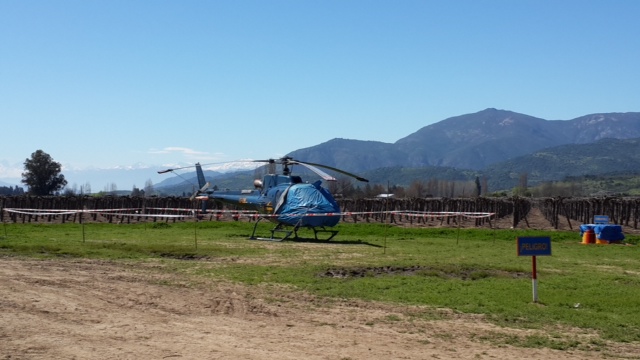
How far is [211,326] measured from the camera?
29.3ft

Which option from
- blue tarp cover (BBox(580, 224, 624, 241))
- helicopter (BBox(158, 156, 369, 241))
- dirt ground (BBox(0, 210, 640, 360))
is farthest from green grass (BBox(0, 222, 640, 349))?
blue tarp cover (BBox(580, 224, 624, 241))

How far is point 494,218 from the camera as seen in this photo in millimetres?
43094

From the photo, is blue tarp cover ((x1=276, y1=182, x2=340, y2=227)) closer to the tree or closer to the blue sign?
the blue sign

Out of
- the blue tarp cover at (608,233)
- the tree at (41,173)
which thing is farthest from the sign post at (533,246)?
the tree at (41,173)

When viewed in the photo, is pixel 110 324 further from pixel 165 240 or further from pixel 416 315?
pixel 165 240

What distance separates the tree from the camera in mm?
64750

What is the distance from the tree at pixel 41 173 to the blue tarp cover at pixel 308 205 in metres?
48.4

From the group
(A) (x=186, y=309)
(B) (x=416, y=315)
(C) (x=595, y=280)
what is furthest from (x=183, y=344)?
(C) (x=595, y=280)

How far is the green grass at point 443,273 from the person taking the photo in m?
10.3

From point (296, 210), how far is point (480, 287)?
11.2 metres

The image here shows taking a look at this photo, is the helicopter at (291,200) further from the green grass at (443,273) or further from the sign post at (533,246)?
the sign post at (533,246)

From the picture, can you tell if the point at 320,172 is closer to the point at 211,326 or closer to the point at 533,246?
the point at 533,246

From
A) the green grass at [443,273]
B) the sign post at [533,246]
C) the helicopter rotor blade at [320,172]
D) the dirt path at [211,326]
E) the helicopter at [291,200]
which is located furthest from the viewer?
the helicopter at [291,200]

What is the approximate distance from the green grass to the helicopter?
87 centimetres
